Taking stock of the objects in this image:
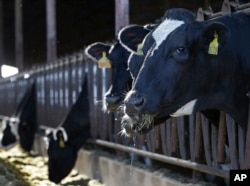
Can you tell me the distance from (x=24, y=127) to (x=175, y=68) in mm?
7108

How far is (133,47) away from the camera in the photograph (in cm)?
376

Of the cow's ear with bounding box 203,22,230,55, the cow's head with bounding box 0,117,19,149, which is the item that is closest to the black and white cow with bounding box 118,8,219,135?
the cow's ear with bounding box 203,22,230,55

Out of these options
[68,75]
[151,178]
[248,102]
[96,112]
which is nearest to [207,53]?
[248,102]

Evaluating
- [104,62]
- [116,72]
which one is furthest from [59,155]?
[116,72]

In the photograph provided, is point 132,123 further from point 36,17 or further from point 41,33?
point 41,33

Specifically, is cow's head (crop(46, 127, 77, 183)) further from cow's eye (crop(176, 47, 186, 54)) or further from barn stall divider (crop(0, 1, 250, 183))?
cow's eye (crop(176, 47, 186, 54))

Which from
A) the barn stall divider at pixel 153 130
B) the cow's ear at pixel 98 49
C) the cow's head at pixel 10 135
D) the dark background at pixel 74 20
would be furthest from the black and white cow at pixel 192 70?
the dark background at pixel 74 20

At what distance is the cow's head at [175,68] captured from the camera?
2.80 m

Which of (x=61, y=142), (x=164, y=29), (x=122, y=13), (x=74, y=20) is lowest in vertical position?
(x=61, y=142)

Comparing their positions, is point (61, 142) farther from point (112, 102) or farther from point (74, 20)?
point (74, 20)

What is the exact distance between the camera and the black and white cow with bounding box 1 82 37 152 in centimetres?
944

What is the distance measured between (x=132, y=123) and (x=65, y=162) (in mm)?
3813

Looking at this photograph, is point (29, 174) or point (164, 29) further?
point (29, 174)

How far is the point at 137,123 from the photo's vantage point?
285 cm
